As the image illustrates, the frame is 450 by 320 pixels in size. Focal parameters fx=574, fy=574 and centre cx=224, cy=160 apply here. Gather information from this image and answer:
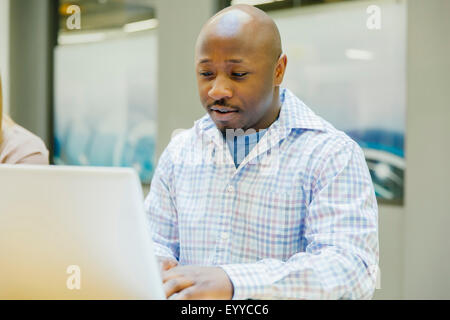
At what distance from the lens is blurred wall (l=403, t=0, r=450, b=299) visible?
2.53 metres

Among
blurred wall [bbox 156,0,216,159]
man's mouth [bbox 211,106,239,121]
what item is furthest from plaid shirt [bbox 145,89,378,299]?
blurred wall [bbox 156,0,216,159]

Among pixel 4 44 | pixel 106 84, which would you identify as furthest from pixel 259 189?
pixel 4 44

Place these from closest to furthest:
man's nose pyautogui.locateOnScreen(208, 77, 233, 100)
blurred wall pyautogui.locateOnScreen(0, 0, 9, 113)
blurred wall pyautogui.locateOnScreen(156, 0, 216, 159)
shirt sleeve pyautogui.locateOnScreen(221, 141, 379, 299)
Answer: shirt sleeve pyautogui.locateOnScreen(221, 141, 379, 299)
man's nose pyautogui.locateOnScreen(208, 77, 233, 100)
blurred wall pyautogui.locateOnScreen(156, 0, 216, 159)
blurred wall pyautogui.locateOnScreen(0, 0, 9, 113)

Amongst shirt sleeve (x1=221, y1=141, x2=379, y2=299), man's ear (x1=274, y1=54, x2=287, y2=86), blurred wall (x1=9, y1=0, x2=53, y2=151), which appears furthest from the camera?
blurred wall (x1=9, y1=0, x2=53, y2=151)

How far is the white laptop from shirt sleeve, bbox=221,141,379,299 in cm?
25

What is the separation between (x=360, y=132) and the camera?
289 cm

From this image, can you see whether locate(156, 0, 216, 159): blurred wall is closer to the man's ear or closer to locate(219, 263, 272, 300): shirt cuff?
the man's ear

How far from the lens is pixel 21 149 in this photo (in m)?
1.89

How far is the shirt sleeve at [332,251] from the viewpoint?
1.02 metres

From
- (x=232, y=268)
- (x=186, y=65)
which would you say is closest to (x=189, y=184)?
(x=232, y=268)

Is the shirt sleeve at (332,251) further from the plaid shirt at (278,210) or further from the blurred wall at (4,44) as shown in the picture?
the blurred wall at (4,44)

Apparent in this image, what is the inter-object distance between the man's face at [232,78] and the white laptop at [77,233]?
1.64ft

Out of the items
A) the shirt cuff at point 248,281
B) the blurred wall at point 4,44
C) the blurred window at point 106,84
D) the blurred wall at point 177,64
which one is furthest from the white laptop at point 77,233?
the blurred wall at point 4,44

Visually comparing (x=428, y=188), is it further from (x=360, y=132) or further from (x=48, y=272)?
(x=48, y=272)
